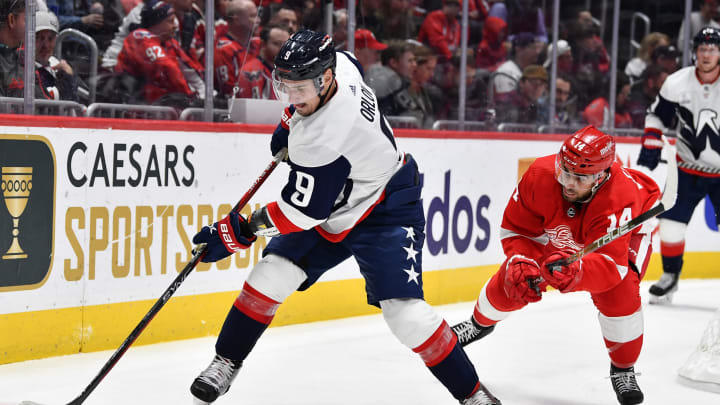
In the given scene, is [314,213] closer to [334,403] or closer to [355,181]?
[355,181]

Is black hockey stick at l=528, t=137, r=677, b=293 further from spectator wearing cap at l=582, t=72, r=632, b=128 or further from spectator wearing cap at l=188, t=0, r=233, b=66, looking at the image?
spectator wearing cap at l=582, t=72, r=632, b=128

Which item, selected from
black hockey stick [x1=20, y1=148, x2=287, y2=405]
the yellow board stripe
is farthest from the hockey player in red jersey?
the yellow board stripe

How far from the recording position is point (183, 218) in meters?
4.02

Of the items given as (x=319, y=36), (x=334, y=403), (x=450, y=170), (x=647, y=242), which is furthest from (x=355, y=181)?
(x=450, y=170)

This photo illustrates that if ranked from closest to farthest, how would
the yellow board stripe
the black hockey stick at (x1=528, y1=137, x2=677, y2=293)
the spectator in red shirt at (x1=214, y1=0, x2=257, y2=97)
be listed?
the black hockey stick at (x1=528, y1=137, x2=677, y2=293) → the yellow board stripe → the spectator in red shirt at (x1=214, y1=0, x2=257, y2=97)

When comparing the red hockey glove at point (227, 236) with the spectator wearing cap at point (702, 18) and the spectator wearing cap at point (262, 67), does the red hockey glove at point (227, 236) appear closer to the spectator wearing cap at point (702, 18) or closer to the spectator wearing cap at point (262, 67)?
the spectator wearing cap at point (262, 67)

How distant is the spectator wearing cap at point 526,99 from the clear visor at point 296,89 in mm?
3434

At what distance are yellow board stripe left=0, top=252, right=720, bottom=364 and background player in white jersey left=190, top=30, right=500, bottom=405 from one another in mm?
1158

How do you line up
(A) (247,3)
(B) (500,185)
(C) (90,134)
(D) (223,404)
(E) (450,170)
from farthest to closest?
1. (B) (500,185)
2. (E) (450,170)
3. (A) (247,3)
4. (C) (90,134)
5. (D) (223,404)

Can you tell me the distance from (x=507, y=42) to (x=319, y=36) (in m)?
3.51

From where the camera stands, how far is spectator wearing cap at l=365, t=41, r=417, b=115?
5.04m

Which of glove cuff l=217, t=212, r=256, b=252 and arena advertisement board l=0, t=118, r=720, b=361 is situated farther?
arena advertisement board l=0, t=118, r=720, b=361

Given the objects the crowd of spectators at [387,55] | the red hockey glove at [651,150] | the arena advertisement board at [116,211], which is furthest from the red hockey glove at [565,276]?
the red hockey glove at [651,150]

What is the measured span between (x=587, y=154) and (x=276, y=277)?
1043 mm
